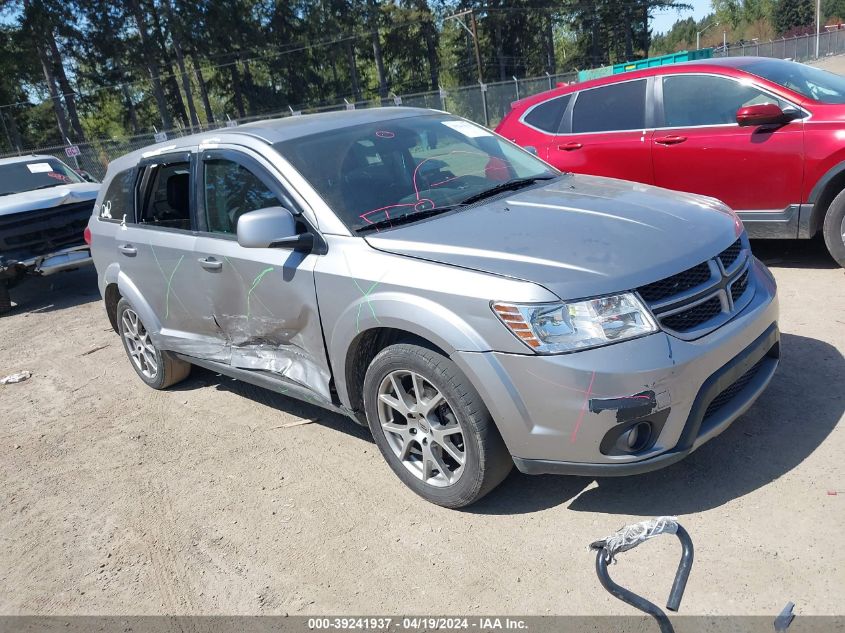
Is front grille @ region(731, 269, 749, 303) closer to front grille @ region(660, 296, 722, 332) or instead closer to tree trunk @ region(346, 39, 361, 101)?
front grille @ region(660, 296, 722, 332)

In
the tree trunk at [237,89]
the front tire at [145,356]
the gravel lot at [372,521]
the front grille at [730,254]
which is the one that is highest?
the tree trunk at [237,89]

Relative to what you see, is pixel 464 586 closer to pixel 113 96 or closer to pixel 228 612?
pixel 228 612

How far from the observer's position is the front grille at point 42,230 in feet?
30.0

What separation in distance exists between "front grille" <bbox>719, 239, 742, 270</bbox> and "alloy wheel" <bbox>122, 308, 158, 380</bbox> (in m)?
4.06

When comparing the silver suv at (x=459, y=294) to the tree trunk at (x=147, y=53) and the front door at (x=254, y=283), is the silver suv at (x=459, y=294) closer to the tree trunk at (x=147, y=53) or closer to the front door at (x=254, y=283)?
the front door at (x=254, y=283)

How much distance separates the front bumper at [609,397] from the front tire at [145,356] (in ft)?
10.4

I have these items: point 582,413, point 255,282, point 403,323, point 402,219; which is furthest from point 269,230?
point 582,413

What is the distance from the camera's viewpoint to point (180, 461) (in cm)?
433

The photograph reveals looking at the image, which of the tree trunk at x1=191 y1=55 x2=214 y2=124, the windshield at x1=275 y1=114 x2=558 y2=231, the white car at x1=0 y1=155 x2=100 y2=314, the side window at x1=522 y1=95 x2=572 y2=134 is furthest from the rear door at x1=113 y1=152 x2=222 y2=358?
the tree trunk at x1=191 y1=55 x2=214 y2=124

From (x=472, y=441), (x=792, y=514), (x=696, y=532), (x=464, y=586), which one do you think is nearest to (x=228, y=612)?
(x=464, y=586)

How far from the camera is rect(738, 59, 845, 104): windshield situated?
561 centimetres

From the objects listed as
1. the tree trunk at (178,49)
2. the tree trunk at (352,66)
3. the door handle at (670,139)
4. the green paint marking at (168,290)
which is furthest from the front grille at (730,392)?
the tree trunk at (352,66)

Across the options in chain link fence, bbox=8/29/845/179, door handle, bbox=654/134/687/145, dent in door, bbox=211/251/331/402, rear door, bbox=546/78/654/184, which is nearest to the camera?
dent in door, bbox=211/251/331/402

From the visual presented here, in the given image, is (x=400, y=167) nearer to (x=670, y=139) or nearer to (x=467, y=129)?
(x=467, y=129)
